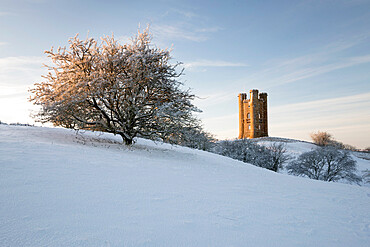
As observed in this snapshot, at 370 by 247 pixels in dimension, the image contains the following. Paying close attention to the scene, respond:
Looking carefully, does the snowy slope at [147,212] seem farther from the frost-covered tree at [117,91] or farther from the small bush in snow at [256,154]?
the small bush in snow at [256,154]

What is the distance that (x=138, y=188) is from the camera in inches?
193

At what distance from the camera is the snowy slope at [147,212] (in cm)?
293

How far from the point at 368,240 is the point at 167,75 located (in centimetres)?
1060

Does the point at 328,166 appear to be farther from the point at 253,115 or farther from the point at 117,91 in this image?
the point at 253,115

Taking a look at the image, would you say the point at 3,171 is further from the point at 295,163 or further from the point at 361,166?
the point at 361,166

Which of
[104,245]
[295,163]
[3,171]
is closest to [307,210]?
[104,245]

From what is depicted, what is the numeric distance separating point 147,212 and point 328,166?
27.5 m

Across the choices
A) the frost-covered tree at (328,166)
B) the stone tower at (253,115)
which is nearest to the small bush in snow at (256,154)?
the frost-covered tree at (328,166)

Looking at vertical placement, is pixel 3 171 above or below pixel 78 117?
below

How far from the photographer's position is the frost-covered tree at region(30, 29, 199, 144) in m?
11.1

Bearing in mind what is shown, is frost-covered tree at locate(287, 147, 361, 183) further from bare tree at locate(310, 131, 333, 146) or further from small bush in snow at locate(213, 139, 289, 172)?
bare tree at locate(310, 131, 333, 146)

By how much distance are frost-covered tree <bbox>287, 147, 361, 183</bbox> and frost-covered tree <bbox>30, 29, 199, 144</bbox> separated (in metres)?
18.6

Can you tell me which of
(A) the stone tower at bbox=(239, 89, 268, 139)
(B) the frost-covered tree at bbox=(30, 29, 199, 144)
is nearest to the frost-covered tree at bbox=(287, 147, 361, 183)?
(B) the frost-covered tree at bbox=(30, 29, 199, 144)

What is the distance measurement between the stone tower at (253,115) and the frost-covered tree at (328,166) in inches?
1064
